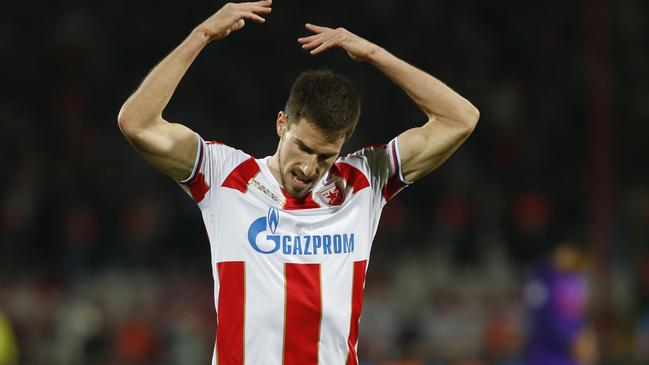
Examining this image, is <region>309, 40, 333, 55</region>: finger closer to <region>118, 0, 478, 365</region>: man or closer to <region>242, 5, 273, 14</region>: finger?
<region>118, 0, 478, 365</region>: man

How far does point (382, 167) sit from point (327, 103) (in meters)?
0.38

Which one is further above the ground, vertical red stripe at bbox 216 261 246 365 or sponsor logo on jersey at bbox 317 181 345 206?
sponsor logo on jersey at bbox 317 181 345 206

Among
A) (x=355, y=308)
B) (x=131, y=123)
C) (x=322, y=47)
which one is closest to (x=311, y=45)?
(x=322, y=47)

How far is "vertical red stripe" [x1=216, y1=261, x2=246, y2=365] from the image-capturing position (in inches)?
120

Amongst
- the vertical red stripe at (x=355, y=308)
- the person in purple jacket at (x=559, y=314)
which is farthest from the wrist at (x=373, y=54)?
the person in purple jacket at (x=559, y=314)

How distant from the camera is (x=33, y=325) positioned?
347 inches

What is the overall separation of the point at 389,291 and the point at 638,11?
15.5 ft

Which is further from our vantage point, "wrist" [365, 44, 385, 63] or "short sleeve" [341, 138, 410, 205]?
"short sleeve" [341, 138, 410, 205]

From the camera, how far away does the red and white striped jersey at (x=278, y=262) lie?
3.03m

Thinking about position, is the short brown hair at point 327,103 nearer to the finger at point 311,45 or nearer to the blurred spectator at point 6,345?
the finger at point 311,45

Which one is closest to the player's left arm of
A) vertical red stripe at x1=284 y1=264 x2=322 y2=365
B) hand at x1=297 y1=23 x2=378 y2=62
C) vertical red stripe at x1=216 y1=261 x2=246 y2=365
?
hand at x1=297 y1=23 x2=378 y2=62

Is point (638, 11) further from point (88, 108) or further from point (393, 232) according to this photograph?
point (88, 108)

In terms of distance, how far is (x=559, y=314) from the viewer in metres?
7.99

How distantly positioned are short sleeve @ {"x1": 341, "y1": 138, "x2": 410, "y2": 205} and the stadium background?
5.19 meters
